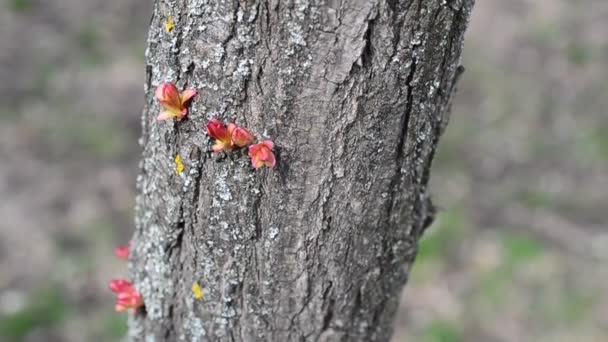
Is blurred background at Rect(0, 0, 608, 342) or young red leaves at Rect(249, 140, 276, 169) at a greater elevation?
blurred background at Rect(0, 0, 608, 342)

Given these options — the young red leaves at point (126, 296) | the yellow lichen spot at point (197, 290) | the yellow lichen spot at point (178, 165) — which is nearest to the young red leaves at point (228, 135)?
the yellow lichen spot at point (178, 165)

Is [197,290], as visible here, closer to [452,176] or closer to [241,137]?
[241,137]

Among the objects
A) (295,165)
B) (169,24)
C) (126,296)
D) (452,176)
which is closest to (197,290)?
(126,296)

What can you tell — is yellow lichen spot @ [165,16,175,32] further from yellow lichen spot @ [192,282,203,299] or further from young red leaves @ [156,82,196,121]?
yellow lichen spot @ [192,282,203,299]

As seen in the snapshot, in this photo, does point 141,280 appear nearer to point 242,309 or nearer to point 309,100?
point 242,309

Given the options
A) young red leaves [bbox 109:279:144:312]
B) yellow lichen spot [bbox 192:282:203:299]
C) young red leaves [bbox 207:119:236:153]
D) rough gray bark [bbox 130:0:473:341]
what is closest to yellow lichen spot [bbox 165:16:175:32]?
rough gray bark [bbox 130:0:473:341]
